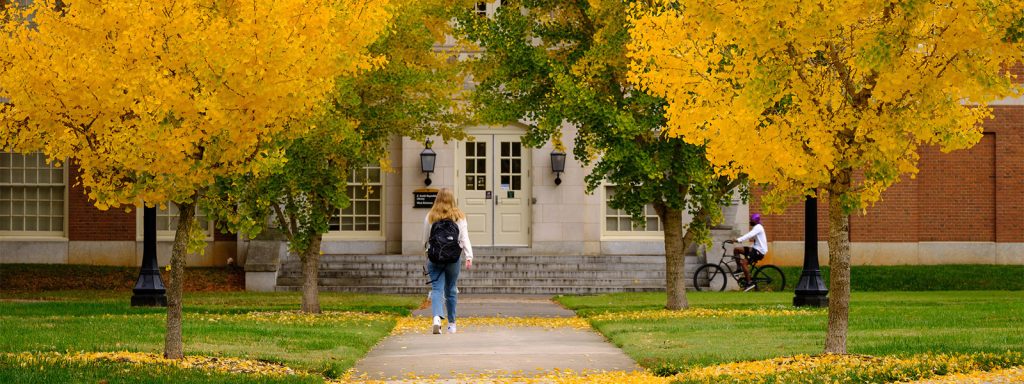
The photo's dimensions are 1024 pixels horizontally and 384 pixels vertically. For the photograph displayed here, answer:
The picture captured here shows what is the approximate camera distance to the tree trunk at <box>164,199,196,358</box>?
1161 centimetres

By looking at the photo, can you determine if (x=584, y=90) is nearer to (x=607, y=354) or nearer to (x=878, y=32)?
(x=607, y=354)

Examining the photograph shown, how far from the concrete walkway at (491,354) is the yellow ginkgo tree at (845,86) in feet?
7.65

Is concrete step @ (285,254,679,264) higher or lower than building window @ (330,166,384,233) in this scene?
lower

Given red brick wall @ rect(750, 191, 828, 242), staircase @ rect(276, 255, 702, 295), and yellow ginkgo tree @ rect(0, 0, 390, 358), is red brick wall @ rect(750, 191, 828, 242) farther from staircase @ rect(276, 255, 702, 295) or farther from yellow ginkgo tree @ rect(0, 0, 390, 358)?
yellow ginkgo tree @ rect(0, 0, 390, 358)

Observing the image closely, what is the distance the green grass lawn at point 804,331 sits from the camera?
12797 mm

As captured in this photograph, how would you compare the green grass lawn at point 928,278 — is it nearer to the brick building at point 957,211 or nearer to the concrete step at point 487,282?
the brick building at point 957,211

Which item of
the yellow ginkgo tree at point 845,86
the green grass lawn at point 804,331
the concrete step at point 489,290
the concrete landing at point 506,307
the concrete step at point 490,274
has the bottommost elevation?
the concrete landing at point 506,307

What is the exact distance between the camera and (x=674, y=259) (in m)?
20.1

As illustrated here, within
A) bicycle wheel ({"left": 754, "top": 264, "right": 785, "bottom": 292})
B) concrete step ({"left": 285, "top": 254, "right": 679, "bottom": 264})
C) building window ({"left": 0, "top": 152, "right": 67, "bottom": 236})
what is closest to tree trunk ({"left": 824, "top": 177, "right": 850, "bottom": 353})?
bicycle wheel ({"left": 754, "top": 264, "right": 785, "bottom": 292})

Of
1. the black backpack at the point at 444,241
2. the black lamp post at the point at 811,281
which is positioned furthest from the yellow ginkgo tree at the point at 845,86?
the black lamp post at the point at 811,281

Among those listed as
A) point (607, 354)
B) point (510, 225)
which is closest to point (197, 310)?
point (607, 354)

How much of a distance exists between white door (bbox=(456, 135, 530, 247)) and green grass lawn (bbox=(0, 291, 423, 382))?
6.84 m

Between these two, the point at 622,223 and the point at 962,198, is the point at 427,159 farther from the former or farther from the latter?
the point at 962,198

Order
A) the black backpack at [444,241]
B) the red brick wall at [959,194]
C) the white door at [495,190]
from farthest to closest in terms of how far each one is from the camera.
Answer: the red brick wall at [959,194] < the white door at [495,190] < the black backpack at [444,241]
